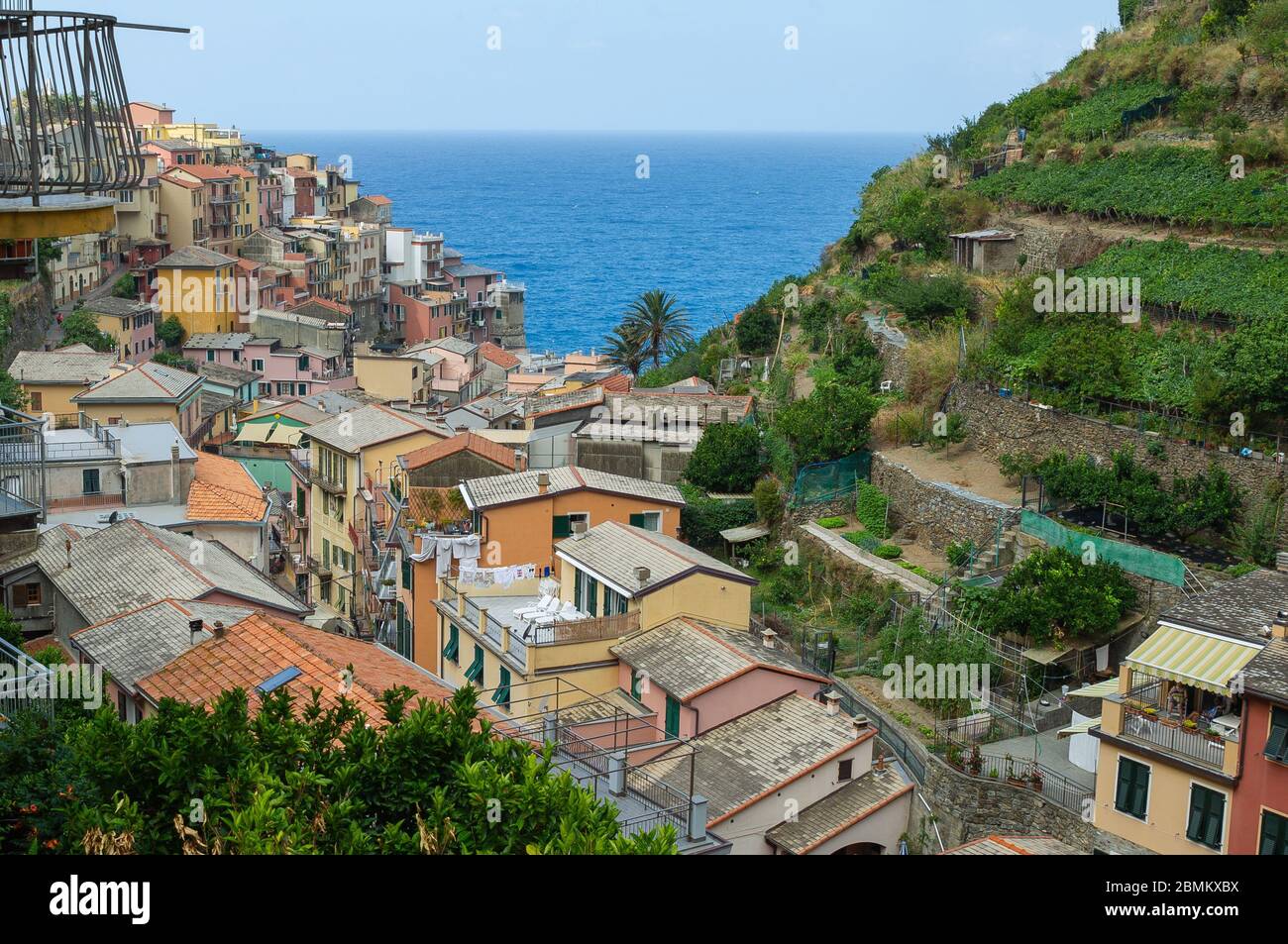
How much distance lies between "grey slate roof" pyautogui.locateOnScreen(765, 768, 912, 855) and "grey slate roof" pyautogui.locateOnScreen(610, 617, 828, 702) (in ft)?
6.75

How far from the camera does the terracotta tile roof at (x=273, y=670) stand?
689 inches

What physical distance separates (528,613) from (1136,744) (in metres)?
10.1

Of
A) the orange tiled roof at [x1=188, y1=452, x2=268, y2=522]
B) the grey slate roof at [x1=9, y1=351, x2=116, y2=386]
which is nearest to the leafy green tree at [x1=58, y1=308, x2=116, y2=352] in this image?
the grey slate roof at [x1=9, y1=351, x2=116, y2=386]

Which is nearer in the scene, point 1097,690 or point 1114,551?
point 1097,690

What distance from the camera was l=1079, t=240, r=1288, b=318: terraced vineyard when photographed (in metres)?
28.8

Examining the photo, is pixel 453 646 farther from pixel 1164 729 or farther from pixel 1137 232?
pixel 1137 232

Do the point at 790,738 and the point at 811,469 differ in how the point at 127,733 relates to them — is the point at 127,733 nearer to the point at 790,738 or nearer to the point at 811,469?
the point at 790,738

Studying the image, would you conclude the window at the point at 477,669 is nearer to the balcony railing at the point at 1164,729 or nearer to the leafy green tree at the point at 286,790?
the balcony railing at the point at 1164,729

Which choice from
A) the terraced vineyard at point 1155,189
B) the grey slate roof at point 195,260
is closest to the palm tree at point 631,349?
the terraced vineyard at point 1155,189

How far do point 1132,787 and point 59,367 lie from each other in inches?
1552

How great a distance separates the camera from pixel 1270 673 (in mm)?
17125

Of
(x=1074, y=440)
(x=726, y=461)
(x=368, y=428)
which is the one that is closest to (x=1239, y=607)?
(x=1074, y=440)

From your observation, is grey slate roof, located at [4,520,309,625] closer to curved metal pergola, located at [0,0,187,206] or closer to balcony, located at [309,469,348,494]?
balcony, located at [309,469,348,494]

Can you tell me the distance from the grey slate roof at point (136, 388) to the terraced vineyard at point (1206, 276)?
2684 cm
